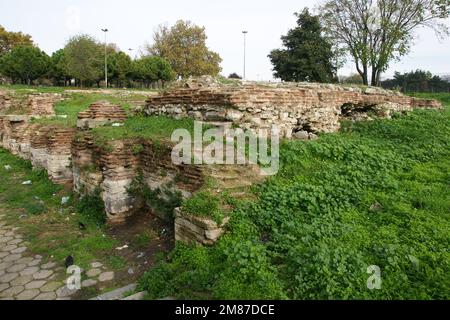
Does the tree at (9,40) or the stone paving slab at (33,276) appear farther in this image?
the tree at (9,40)

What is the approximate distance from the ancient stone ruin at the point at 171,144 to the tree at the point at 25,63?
26.2 metres

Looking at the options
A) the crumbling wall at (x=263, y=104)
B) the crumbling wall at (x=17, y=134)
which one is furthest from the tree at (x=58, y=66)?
the crumbling wall at (x=263, y=104)

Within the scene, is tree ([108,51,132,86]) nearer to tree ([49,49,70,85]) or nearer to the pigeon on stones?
tree ([49,49,70,85])

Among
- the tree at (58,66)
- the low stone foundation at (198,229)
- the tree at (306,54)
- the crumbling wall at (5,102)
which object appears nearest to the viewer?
the low stone foundation at (198,229)

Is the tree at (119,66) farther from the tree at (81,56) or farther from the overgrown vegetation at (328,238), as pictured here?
the overgrown vegetation at (328,238)

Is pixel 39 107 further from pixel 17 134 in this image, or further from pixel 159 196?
pixel 159 196

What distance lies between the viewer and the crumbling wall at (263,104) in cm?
529

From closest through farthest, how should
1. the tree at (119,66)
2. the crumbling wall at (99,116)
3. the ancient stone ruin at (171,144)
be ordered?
the ancient stone ruin at (171,144), the crumbling wall at (99,116), the tree at (119,66)

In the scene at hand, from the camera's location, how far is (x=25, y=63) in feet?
96.9

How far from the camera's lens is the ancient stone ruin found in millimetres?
4148

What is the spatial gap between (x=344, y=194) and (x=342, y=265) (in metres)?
1.66

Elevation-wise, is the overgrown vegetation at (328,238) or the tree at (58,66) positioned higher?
the tree at (58,66)

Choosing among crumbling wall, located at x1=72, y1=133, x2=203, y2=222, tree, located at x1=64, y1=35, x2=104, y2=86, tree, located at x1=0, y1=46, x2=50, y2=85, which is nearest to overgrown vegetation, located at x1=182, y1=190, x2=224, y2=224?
crumbling wall, located at x1=72, y1=133, x2=203, y2=222

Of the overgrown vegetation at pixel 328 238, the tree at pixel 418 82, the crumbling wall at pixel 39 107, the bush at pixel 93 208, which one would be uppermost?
the tree at pixel 418 82
